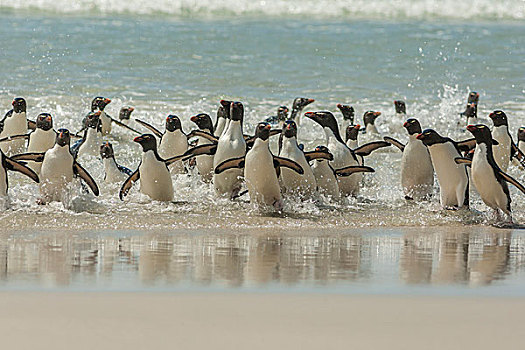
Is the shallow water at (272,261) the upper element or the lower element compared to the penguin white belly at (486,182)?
lower

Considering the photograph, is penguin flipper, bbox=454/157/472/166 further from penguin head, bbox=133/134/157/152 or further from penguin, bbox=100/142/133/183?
penguin, bbox=100/142/133/183

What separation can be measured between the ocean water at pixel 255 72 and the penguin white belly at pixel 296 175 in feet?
0.45

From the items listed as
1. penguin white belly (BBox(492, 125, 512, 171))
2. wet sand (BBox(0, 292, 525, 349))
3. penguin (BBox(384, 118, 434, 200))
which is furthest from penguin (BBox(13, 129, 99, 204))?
penguin white belly (BBox(492, 125, 512, 171))

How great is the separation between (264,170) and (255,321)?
3.29 metres

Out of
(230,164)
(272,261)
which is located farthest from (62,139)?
(272,261)

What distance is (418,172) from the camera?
7.51m

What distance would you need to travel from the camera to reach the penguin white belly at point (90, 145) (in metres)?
8.70

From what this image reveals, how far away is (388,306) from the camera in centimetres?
369

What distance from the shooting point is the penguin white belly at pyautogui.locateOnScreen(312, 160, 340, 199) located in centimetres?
716

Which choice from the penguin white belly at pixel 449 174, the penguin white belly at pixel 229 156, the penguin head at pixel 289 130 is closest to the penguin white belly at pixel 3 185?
the penguin white belly at pixel 229 156

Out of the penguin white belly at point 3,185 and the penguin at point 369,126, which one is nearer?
the penguin white belly at point 3,185

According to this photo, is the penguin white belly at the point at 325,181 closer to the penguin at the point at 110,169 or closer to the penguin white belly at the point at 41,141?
the penguin at the point at 110,169

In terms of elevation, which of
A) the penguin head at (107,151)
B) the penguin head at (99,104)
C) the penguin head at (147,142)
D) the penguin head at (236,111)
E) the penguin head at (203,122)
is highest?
the penguin head at (99,104)

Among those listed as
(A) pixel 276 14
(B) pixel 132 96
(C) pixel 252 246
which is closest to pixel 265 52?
(B) pixel 132 96
